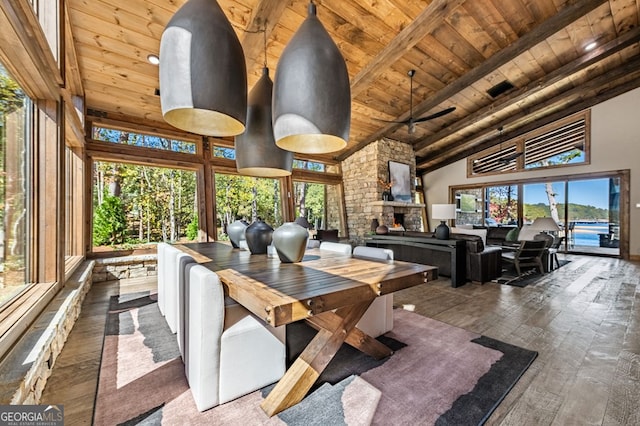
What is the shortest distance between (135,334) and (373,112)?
5809 mm

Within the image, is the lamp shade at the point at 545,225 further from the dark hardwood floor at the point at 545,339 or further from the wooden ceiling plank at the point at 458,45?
the wooden ceiling plank at the point at 458,45

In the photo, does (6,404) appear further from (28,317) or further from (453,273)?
(453,273)

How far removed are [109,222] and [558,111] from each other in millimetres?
11039

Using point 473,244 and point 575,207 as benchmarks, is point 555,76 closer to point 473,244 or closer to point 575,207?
point 575,207

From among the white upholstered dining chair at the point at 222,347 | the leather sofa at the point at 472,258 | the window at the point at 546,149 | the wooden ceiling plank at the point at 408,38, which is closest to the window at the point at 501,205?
the window at the point at 546,149

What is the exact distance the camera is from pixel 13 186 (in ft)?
6.17

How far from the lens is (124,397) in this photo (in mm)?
1588

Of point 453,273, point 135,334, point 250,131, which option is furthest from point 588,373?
point 135,334

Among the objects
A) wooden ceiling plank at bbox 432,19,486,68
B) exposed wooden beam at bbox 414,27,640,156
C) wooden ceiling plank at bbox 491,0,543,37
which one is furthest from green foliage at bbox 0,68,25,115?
exposed wooden beam at bbox 414,27,640,156

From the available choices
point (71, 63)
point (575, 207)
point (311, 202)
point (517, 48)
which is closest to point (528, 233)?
point (575, 207)

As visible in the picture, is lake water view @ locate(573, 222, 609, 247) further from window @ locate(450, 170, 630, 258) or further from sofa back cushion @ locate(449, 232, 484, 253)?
sofa back cushion @ locate(449, 232, 484, 253)

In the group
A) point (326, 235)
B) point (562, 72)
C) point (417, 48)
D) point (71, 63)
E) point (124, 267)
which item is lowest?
point (124, 267)

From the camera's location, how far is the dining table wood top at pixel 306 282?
118 centimetres

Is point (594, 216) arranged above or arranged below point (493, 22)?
below
